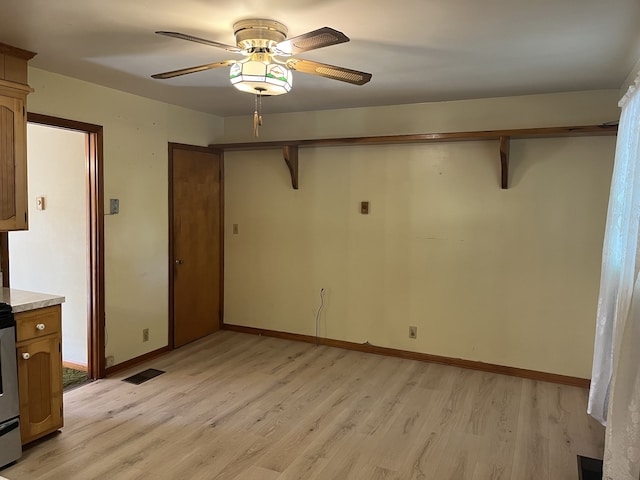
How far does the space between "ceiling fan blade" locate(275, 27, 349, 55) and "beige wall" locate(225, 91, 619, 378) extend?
7.46 ft

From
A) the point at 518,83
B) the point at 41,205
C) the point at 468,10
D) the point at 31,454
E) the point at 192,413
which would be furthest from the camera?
the point at 41,205

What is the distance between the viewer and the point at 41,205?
4.04 m

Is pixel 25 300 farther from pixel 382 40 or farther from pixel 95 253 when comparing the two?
pixel 382 40

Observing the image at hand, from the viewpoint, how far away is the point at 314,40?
1.96 metres

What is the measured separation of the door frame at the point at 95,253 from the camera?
364 centimetres

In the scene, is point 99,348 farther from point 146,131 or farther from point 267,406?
point 146,131

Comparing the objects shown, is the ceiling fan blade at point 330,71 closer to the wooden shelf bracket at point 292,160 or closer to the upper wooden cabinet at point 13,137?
the upper wooden cabinet at point 13,137

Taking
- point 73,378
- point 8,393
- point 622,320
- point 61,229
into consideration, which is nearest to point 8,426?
point 8,393

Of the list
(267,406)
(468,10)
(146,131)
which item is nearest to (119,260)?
(146,131)

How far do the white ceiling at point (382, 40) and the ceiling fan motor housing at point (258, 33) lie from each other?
5 cm

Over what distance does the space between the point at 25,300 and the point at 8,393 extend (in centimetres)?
51

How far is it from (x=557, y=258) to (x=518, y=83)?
1.42 m

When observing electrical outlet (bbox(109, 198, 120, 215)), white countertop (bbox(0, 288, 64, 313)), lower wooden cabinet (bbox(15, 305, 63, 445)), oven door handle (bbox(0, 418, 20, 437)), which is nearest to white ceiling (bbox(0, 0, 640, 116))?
electrical outlet (bbox(109, 198, 120, 215))

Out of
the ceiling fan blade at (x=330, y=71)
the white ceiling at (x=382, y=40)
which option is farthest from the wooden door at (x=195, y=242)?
the ceiling fan blade at (x=330, y=71)
